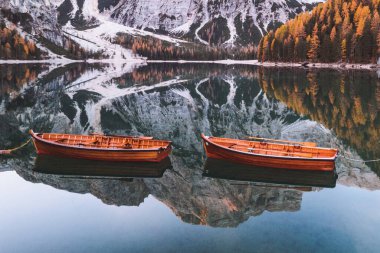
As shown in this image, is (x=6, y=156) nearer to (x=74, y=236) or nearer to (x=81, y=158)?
(x=81, y=158)

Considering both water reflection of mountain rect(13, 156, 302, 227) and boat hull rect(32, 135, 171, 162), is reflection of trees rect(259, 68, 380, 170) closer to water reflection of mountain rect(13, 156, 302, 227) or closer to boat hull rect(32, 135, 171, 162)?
water reflection of mountain rect(13, 156, 302, 227)

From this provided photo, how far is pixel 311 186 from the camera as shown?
29125 millimetres

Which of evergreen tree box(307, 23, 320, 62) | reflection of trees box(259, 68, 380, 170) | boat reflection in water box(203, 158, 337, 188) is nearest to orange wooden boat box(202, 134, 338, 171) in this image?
boat reflection in water box(203, 158, 337, 188)

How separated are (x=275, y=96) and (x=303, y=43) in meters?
116

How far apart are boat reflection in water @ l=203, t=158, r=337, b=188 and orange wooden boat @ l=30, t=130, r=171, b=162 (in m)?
4.95

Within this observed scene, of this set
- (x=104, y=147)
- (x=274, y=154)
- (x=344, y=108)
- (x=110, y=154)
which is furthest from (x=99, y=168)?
(x=344, y=108)

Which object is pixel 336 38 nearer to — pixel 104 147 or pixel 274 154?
pixel 274 154

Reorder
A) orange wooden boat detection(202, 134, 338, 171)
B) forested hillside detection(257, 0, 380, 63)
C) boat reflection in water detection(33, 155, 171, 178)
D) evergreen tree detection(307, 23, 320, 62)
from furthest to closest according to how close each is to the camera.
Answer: evergreen tree detection(307, 23, 320, 62), forested hillside detection(257, 0, 380, 63), orange wooden boat detection(202, 134, 338, 171), boat reflection in water detection(33, 155, 171, 178)

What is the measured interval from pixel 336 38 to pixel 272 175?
154 m

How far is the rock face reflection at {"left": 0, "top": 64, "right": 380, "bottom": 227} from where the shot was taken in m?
26.3

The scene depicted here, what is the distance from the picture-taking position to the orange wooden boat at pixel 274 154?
1241 inches

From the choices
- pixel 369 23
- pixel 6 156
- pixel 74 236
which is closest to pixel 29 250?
pixel 74 236

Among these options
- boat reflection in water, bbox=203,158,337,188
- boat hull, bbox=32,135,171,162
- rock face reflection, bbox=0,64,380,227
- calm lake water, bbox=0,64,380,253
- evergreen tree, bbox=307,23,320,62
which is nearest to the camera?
calm lake water, bbox=0,64,380,253

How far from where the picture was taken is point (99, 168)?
3234 cm
